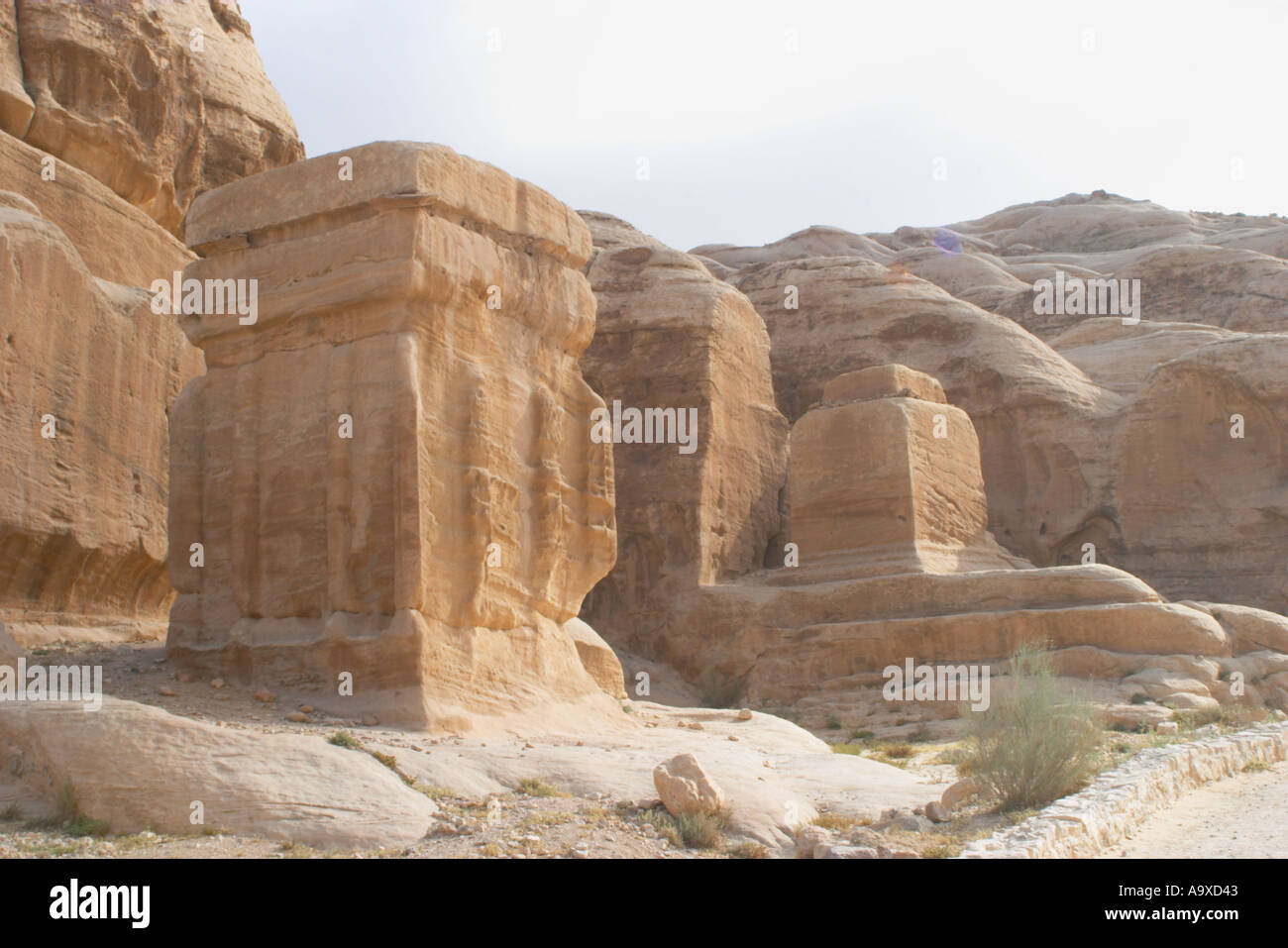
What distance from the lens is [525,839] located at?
24.5ft

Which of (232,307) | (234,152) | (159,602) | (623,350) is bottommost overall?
(159,602)

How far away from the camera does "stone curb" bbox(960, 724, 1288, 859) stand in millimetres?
7723

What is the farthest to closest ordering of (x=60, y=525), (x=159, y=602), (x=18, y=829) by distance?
(x=159, y=602), (x=60, y=525), (x=18, y=829)

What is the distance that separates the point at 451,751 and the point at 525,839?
191 centimetres

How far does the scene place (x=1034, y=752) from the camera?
984 centimetres

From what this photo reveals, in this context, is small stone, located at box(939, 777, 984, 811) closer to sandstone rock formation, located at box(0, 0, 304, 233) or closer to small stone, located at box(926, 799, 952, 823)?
small stone, located at box(926, 799, 952, 823)

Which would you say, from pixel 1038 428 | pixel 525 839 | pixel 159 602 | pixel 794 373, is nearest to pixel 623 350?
pixel 794 373

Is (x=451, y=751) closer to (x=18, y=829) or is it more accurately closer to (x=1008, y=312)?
(x=18, y=829)

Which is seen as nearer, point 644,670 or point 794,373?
point 644,670

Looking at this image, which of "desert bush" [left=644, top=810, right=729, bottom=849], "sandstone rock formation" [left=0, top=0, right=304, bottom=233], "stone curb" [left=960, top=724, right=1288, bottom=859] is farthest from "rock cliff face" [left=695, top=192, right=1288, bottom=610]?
"desert bush" [left=644, top=810, right=729, bottom=849]

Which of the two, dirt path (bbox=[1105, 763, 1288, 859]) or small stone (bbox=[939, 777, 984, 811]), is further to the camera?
small stone (bbox=[939, 777, 984, 811])

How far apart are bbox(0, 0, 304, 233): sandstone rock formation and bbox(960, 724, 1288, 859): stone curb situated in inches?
535

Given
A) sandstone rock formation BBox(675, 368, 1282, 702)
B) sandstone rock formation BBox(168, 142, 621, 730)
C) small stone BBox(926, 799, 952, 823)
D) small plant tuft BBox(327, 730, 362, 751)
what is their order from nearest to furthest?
small plant tuft BBox(327, 730, 362, 751) → small stone BBox(926, 799, 952, 823) → sandstone rock formation BBox(168, 142, 621, 730) → sandstone rock formation BBox(675, 368, 1282, 702)

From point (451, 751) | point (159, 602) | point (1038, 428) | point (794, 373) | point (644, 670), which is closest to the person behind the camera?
point (451, 751)
